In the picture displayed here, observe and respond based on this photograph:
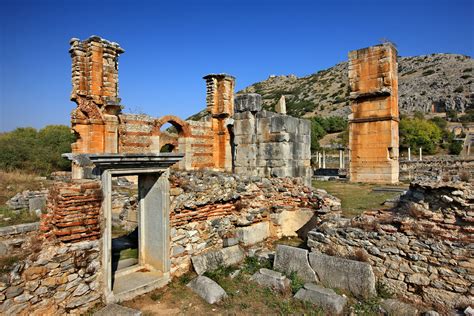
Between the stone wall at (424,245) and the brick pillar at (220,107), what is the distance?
15.1 metres

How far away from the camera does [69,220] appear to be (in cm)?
441

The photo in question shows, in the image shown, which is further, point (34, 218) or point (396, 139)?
point (396, 139)

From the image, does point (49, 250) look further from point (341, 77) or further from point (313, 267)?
point (341, 77)

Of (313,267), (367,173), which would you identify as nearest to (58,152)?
(367,173)

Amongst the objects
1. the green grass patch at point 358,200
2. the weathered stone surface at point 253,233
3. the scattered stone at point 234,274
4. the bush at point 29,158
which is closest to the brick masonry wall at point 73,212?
the scattered stone at point 234,274

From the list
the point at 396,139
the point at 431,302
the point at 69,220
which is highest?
the point at 396,139

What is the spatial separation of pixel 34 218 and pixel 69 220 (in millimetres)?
6407

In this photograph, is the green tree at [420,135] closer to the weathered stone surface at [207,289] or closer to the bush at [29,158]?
the bush at [29,158]

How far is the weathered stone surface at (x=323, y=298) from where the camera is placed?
4453 mm

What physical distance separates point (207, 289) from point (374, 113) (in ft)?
41.4

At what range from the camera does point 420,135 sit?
37688 mm

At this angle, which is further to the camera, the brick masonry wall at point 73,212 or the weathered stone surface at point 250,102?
the weathered stone surface at point 250,102

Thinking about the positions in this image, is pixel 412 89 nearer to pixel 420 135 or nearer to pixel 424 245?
pixel 420 135

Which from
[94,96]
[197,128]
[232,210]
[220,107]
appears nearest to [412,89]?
[220,107]
